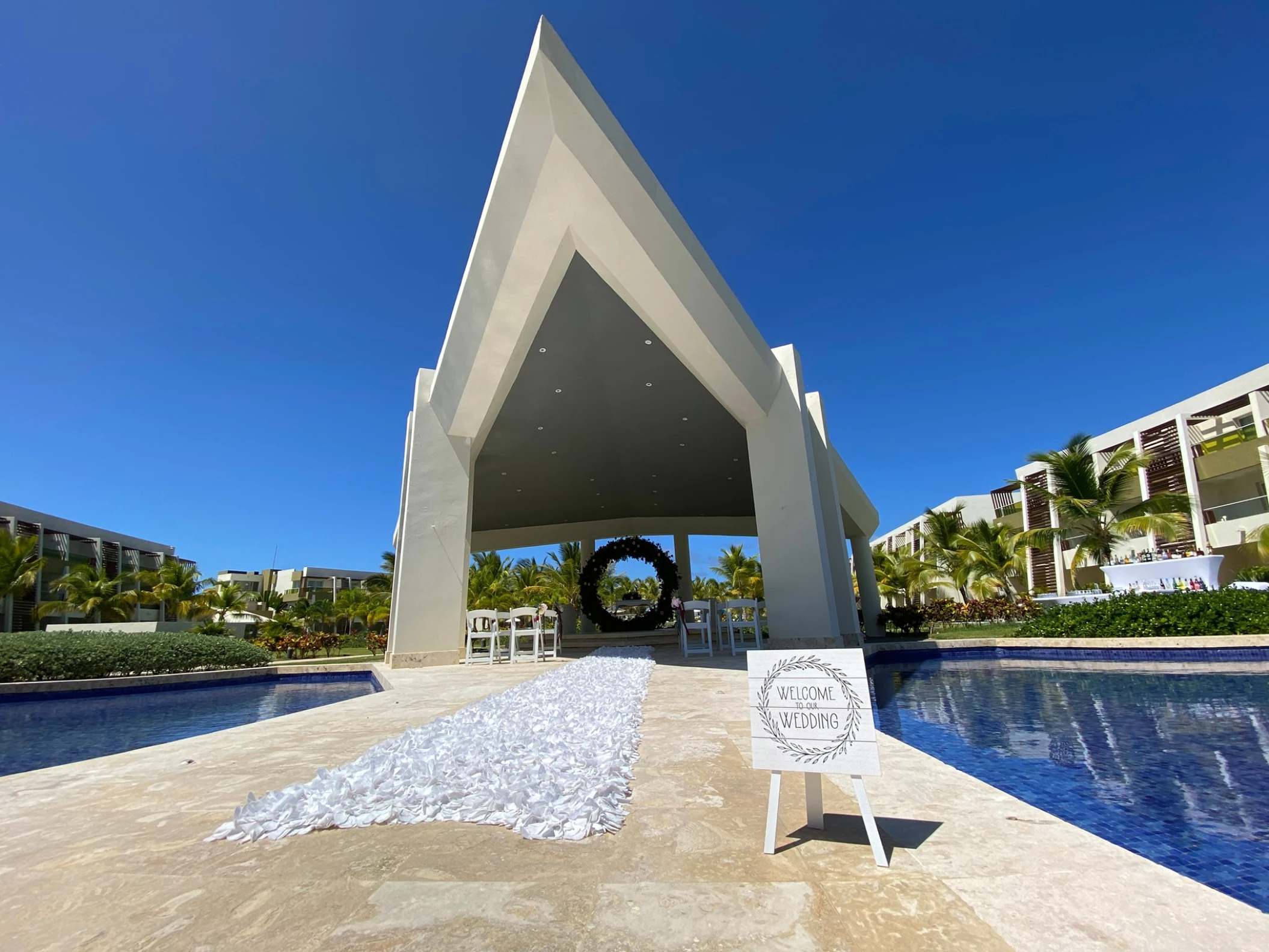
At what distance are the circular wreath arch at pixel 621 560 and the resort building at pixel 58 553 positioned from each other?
2849 cm

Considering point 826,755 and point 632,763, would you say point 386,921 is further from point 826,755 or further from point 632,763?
point 632,763

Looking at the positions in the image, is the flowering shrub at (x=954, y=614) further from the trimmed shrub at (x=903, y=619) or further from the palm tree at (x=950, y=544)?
the palm tree at (x=950, y=544)

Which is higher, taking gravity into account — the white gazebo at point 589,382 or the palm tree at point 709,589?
the white gazebo at point 589,382

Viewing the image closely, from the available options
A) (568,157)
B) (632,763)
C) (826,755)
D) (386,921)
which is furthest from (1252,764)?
(568,157)

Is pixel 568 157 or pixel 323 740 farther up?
pixel 568 157

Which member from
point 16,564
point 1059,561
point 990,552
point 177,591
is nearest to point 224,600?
point 177,591

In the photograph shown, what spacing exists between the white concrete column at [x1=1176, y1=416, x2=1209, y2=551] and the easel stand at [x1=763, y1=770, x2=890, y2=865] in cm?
2879

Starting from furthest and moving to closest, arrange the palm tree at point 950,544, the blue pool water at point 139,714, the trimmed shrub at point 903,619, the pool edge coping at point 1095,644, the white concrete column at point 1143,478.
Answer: the palm tree at point 950,544, the white concrete column at point 1143,478, the trimmed shrub at point 903,619, the pool edge coping at point 1095,644, the blue pool water at point 139,714

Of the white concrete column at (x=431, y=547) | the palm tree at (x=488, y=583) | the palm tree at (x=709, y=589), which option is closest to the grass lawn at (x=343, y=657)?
the white concrete column at (x=431, y=547)

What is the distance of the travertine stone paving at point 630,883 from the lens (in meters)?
1.49

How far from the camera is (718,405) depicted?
43.9 feet

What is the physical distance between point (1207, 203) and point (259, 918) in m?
18.3

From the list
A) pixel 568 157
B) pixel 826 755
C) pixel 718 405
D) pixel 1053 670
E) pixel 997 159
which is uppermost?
pixel 997 159

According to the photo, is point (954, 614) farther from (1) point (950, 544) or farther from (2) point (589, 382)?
(2) point (589, 382)
